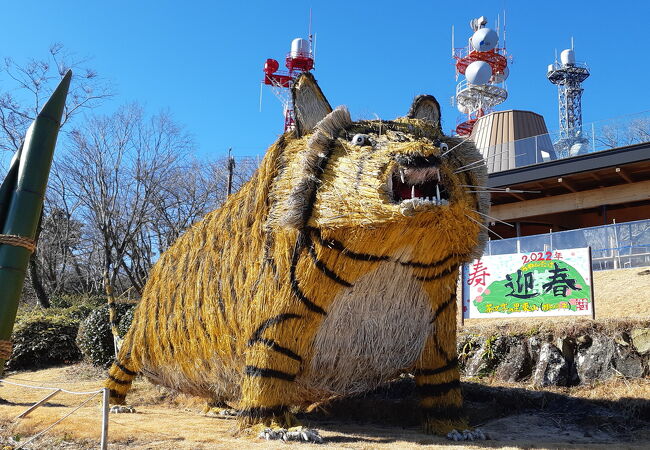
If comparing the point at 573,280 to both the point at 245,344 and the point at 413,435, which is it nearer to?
the point at 413,435

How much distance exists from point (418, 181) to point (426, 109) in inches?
67.2

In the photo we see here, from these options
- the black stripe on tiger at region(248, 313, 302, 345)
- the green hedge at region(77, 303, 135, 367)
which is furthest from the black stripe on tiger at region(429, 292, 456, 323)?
the green hedge at region(77, 303, 135, 367)

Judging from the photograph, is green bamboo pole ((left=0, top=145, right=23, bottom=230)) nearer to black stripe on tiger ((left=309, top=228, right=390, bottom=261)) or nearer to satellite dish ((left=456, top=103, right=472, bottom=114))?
black stripe on tiger ((left=309, top=228, right=390, bottom=261))

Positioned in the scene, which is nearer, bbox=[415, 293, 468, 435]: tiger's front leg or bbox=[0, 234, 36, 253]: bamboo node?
bbox=[0, 234, 36, 253]: bamboo node

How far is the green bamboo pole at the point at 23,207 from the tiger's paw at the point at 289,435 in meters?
2.12

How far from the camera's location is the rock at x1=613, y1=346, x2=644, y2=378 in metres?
6.86

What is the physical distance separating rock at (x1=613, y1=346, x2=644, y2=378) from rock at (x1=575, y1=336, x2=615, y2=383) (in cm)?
7

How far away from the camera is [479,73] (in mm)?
27328

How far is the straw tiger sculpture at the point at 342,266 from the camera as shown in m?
4.54

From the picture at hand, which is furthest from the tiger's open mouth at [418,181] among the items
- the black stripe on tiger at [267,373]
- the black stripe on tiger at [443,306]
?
the black stripe on tiger at [267,373]

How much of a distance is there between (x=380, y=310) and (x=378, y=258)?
20.8 inches

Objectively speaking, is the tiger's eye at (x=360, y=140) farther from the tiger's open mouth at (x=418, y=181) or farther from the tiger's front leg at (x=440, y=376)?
the tiger's front leg at (x=440, y=376)

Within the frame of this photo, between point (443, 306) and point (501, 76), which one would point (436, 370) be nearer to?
point (443, 306)

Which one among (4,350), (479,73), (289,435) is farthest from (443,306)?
(479,73)
